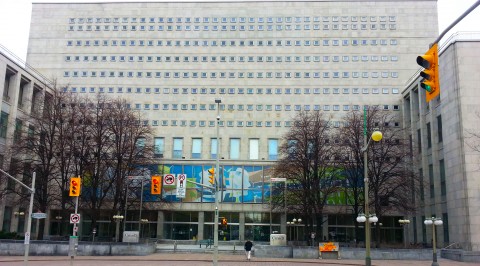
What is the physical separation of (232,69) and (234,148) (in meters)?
12.3

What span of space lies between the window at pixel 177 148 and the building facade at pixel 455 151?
111 feet

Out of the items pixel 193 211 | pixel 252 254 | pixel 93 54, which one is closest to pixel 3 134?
pixel 93 54

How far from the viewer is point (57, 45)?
75.8m

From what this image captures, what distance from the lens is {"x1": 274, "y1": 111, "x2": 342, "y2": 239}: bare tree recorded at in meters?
50.8

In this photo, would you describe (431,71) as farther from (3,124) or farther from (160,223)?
(160,223)

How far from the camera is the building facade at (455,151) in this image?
45125 mm

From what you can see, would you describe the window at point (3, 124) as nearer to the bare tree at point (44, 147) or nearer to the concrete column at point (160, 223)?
the bare tree at point (44, 147)

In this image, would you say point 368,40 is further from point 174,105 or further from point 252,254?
point 252,254

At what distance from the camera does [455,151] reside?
4759 centimetres

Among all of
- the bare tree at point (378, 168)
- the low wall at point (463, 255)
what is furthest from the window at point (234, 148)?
the low wall at point (463, 255)

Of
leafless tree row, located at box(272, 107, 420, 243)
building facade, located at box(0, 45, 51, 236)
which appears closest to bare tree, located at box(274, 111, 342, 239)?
leafless tree row, located at box(272, 107, 420, 243)

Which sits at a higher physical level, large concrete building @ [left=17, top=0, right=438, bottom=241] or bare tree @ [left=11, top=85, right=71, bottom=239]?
large concrete building @ [left=17, top=0, right=438, bottom=241]

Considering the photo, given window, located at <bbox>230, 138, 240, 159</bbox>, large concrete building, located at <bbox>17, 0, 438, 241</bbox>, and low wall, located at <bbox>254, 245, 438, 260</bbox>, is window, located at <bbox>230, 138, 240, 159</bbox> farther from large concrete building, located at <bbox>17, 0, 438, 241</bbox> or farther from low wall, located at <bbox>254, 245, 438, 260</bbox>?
low wall, located at <bbox>254, 245, 438, 260</bbox>

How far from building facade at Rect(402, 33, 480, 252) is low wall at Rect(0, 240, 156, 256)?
1198 inches
